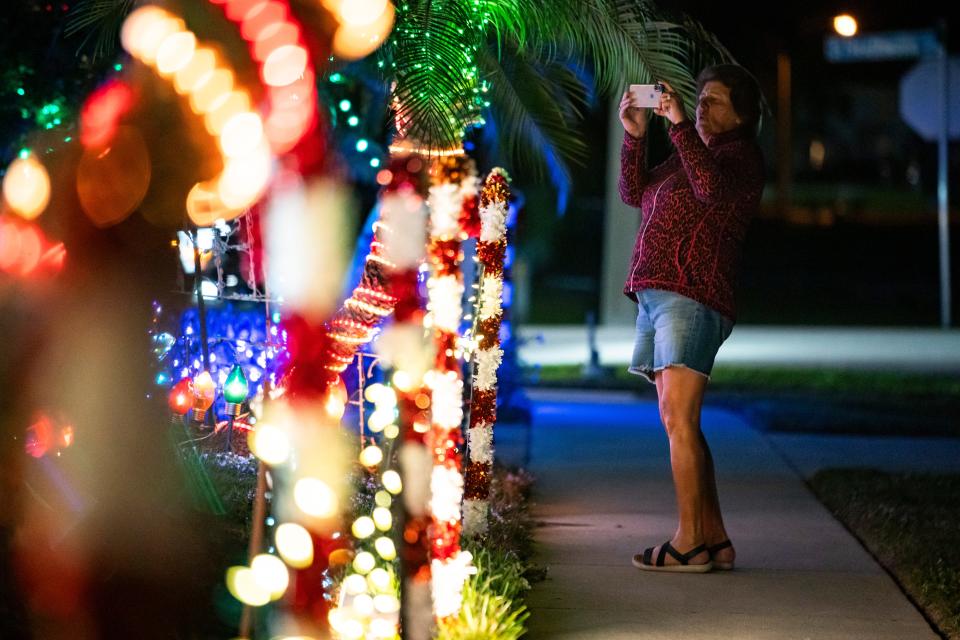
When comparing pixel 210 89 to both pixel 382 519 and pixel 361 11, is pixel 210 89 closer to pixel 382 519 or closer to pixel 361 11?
pixel 361 11

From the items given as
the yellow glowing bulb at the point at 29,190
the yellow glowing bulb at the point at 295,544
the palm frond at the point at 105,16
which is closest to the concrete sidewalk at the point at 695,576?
the yellow glowing bulb at the point at 295,544

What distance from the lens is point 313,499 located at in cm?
388

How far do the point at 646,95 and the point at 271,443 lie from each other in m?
2.44

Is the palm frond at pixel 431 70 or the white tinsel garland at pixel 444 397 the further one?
the palm frond at pixel 431 70

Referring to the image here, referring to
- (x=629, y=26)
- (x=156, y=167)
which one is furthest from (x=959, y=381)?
(x=156, y=167)

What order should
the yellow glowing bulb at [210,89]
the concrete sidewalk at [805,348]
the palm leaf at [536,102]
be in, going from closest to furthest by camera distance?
the yellow glowing bulb at [210,89] < the palm leaf at [536,102] < the concrete sidewalk at [805,348]

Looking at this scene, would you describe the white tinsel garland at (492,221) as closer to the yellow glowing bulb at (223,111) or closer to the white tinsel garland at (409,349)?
the yellow glowing bulb at (223,111)

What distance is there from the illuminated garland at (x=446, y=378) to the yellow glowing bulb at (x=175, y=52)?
1.13 metres

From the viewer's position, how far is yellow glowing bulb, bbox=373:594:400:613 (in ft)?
14.2

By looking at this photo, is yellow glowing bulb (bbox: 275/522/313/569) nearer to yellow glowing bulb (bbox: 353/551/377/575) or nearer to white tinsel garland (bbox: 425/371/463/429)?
white tinsel garland (bbox: 425/371/463/429)

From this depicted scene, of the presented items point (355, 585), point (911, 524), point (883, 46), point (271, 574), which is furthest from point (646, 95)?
point (883, 46)

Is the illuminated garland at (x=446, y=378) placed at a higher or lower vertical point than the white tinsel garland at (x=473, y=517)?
higher

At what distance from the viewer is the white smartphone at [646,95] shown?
18.0 ft

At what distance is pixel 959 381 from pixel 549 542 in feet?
28.0
